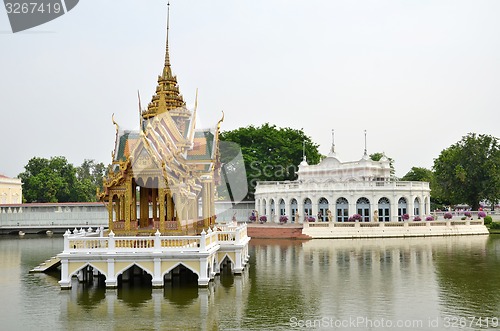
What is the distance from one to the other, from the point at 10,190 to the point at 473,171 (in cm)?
4995

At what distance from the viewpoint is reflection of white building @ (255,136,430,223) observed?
44.4 meters

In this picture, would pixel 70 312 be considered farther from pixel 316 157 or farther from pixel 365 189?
pixel 316 157

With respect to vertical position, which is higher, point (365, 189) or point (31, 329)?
point (365, 189)

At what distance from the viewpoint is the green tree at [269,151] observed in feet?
187

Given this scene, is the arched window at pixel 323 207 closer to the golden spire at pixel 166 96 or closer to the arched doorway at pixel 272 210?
the arched doorway at pixel 272 210

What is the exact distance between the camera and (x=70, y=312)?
46.3ft

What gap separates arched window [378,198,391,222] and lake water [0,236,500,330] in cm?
1963

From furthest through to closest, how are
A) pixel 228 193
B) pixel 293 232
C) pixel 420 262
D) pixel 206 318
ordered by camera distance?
pixel 228 193 < pixel 293 232 < pixel 420 262 < pixel 206 318

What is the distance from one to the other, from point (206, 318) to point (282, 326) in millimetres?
1992

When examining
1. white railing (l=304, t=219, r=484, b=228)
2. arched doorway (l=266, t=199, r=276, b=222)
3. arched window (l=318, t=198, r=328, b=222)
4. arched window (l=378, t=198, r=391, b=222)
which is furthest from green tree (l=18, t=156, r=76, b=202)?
arched window (l=378, t=198, r=391, b=222)

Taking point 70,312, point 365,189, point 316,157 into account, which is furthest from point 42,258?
point 316,157

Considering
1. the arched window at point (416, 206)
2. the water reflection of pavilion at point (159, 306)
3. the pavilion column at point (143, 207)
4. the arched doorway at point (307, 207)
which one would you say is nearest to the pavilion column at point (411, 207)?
the arched window at point (416, 206)

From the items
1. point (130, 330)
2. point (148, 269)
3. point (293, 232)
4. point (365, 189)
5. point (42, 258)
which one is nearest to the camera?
point (130, 330)

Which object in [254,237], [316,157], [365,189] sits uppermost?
[316,157]
